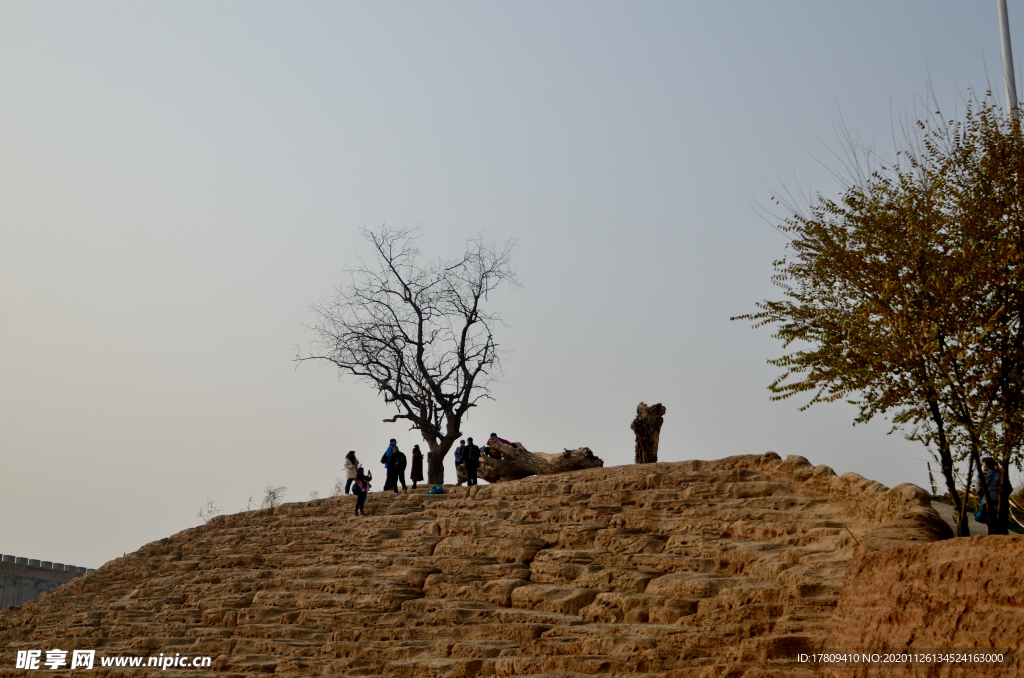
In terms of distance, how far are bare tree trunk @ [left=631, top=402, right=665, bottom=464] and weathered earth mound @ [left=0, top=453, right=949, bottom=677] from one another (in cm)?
410

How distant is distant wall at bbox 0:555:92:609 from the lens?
3497 cm

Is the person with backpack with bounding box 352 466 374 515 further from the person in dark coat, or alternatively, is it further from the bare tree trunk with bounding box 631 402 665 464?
the bare tree trunk with bounding box 631 402 665 464

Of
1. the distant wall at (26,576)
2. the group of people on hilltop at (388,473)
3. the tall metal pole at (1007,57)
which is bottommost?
the distant wall at (26,576)

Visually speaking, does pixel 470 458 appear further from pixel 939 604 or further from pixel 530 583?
pixel 939 604

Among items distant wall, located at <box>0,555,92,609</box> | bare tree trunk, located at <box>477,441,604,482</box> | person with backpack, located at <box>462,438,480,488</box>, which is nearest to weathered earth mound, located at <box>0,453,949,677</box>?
person with backpack, located at <box>462,438,480,488</box>

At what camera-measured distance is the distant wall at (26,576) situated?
35.0 m

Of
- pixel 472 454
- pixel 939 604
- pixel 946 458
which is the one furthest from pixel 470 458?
pixel 939 604

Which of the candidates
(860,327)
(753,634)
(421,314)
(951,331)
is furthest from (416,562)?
(421,314)

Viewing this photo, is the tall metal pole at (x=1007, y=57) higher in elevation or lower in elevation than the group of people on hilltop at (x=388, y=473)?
higher

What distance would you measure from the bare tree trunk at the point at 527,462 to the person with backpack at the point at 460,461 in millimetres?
771

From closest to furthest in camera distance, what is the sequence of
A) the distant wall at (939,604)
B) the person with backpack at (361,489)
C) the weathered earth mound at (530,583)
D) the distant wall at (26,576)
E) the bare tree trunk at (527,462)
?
the distant wall at (939,604), the weathered earth mound at (530,583), the person with backpack at (361,489), the bare tree trunk at (527,462), the distant wall at (26,576)

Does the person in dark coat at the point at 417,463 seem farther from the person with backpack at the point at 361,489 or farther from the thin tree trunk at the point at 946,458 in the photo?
the thin tree trunk at the point at 946,458

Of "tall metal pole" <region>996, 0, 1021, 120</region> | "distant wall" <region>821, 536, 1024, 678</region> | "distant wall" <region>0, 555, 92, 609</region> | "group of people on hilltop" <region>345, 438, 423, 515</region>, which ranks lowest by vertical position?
"distant wall" <region>821, 536, 1024, 678</region>

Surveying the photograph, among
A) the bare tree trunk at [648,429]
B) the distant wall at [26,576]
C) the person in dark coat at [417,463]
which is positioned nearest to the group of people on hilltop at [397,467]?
the person in dark coat at [417,463]
